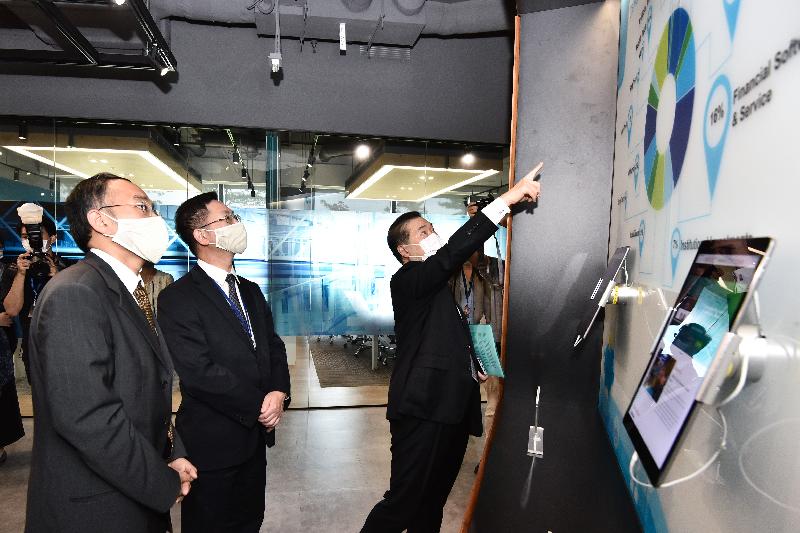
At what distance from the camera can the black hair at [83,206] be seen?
165 centimetres

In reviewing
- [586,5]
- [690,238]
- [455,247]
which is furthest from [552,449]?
[586,5]

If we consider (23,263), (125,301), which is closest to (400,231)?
(125,301)

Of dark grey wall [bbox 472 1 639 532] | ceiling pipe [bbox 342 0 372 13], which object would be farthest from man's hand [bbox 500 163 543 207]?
ceiling pipe [bbox 342 0 372 13]

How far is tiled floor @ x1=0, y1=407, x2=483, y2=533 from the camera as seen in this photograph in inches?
115

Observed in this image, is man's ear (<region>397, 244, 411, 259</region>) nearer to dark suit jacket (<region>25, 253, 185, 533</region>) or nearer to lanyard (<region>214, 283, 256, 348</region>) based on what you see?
lanyard (<region>214, 283, 256, 348</region>)

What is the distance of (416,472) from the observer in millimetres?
2143

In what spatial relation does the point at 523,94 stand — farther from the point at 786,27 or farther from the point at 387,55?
the point at 387,55

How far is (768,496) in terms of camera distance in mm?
766

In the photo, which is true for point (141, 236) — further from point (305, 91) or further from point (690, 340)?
point (305, 91)

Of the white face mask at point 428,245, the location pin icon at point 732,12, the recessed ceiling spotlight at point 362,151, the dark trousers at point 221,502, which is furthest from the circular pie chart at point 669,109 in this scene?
the recessed ceiling spotlight at point 362,151

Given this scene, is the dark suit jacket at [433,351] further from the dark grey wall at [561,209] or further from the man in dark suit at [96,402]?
the man in dark suit at [96,402]

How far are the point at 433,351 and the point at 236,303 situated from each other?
935 millimetres

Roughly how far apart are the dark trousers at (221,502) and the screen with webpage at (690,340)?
1751 millimetres

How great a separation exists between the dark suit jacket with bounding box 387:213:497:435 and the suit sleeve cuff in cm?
8
